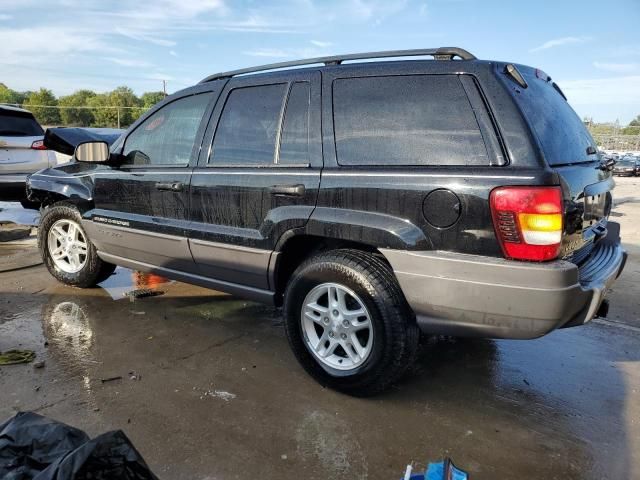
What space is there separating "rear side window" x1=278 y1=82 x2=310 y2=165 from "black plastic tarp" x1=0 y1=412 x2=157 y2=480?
6.13ft

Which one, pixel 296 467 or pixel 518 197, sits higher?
pixel 518 197

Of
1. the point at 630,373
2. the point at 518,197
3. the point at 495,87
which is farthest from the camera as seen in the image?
the point at 630,373

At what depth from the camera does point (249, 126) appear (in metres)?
3.27

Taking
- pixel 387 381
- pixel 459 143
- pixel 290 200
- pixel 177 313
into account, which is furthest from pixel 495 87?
pixel 177 313

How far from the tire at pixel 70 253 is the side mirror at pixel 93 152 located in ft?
2.19

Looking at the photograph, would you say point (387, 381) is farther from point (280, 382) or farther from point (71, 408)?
point (71, 408)

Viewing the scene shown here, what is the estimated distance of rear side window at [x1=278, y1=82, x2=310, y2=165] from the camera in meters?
2.95

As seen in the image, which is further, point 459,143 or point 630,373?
point 630,373

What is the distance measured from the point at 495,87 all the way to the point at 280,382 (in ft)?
6.72

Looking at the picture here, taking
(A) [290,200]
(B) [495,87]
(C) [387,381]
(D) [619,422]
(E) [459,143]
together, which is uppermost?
(B) [495,87]

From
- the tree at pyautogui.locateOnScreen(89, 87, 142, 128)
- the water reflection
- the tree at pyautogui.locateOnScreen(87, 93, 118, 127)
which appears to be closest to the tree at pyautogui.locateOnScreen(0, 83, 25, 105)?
the tree at pyautogui.locateOnScreen(89, 87, 142, 128)

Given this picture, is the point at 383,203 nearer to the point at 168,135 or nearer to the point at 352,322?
the point at 352,322

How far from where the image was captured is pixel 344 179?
Answer: 2713 millimetres

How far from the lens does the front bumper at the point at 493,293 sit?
2.23 metres
